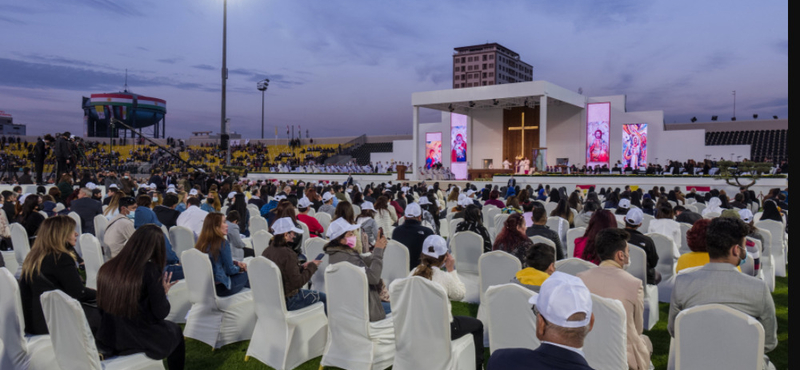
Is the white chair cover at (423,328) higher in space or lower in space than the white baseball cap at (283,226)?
lower

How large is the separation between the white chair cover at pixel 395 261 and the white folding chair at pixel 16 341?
289 cm

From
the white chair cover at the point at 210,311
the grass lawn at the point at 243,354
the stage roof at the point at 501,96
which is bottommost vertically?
the grass lawn at the point at 243,354

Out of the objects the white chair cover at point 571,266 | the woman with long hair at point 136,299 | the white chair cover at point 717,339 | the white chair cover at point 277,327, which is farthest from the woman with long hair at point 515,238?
the woman with long hair at point 136,299

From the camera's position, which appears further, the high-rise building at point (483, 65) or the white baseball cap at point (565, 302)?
the high-rise building at point (483, 65)

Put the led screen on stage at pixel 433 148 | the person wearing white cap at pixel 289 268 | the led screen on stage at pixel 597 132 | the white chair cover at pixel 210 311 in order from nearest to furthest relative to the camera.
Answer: the person wearing white cap at pixel 289 268 → the white chair cover at pixel 210 311 → the led screen on stage at pixel 597 132 → the led screen on stage at pixel 433 148

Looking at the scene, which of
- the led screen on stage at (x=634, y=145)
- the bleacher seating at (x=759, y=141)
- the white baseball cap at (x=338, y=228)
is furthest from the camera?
the bleacher seating at (x=759, y=141)

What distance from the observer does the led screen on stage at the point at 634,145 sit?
108 ft

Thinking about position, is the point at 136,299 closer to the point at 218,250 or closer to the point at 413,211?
the point at 218,250

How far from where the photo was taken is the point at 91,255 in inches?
224

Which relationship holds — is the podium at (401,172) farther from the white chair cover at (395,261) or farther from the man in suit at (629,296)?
the man in suit at (629,296)

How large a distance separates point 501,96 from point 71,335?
27537mm

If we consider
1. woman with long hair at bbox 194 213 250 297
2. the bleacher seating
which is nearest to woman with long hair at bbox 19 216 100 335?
woman with long hair at bbox 194 213 250 297

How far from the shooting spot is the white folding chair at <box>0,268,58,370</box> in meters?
3.45

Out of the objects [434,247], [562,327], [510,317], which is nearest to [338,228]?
[434,247]
